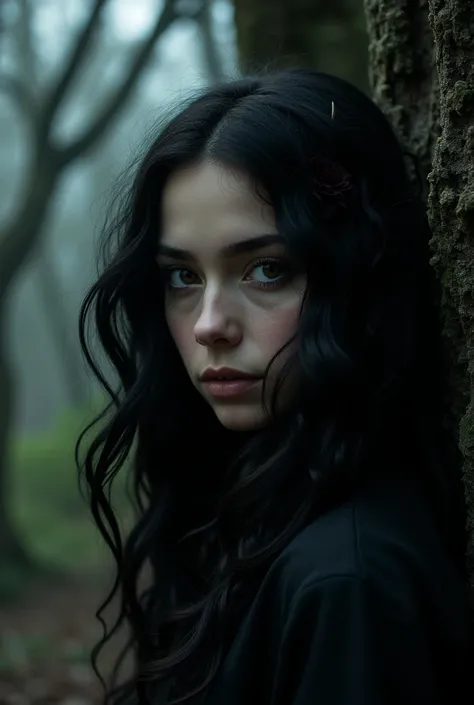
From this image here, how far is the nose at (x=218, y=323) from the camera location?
6.15 ft

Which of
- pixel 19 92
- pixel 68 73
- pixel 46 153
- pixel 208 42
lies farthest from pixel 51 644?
pixel 208 42

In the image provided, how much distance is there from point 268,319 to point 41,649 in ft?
19.7

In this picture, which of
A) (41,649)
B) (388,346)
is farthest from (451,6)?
(41,649)

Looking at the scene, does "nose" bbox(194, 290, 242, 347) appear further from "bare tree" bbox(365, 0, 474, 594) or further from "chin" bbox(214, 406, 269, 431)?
"bare tree" bbox(365, 0, 474, 594)

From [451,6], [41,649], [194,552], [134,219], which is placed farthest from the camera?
[41,649]

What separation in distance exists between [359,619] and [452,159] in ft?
2.75

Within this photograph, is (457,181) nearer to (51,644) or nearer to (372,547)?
(372,547)

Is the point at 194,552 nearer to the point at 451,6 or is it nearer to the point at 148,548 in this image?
the point at 148,548

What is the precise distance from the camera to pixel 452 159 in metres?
1.74

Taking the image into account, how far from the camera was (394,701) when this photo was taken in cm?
153

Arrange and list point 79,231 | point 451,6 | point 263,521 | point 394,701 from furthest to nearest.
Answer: point 79,231 → point 263,521 → point 451,6 → point 394,701

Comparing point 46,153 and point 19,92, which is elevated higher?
point 19,92

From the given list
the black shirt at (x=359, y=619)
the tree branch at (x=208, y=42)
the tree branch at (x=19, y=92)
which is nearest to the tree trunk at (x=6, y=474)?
the tree branch at (x=19, y=92)

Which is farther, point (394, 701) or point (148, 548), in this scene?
point (148, 548)
